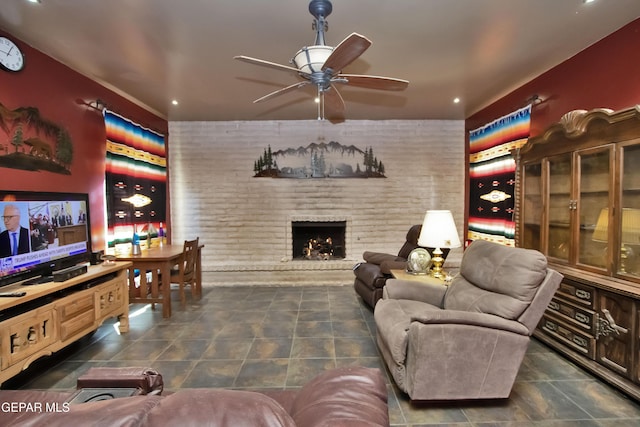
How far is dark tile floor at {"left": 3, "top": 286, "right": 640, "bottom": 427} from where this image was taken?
190cm

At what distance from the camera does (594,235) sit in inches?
95.7

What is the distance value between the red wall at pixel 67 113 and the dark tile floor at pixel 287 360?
1.24 metres

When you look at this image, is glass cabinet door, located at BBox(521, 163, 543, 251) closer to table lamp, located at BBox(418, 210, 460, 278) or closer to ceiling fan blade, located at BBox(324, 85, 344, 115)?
table lamp, located at BBox(418, 210, 460, 278)

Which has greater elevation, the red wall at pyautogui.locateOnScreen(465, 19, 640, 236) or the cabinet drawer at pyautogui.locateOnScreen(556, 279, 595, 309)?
the red wall at pyautogui.locateOnScreen(465, 19, 640, 236)

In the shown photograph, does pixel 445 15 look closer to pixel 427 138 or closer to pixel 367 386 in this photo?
pixel 367 386

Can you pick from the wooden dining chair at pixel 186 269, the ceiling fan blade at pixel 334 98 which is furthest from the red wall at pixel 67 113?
the ceiling fan blade at pixel 334 98

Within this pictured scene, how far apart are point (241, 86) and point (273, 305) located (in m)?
2.74

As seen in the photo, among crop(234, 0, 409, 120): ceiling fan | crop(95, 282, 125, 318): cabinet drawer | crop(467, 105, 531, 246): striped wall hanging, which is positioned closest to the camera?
crop(234, 0, 409, 120): ceiling fan

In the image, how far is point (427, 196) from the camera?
4.96 metres

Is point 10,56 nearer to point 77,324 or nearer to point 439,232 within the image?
point 77,324

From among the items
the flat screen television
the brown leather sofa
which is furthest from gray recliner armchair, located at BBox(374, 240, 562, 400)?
the flat screen television

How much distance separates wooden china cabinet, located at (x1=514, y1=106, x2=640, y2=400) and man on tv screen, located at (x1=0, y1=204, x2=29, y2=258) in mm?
4323

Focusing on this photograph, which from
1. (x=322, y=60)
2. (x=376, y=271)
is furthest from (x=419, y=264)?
(x=322, y=60)

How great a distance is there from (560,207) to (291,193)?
3476 millimetres
